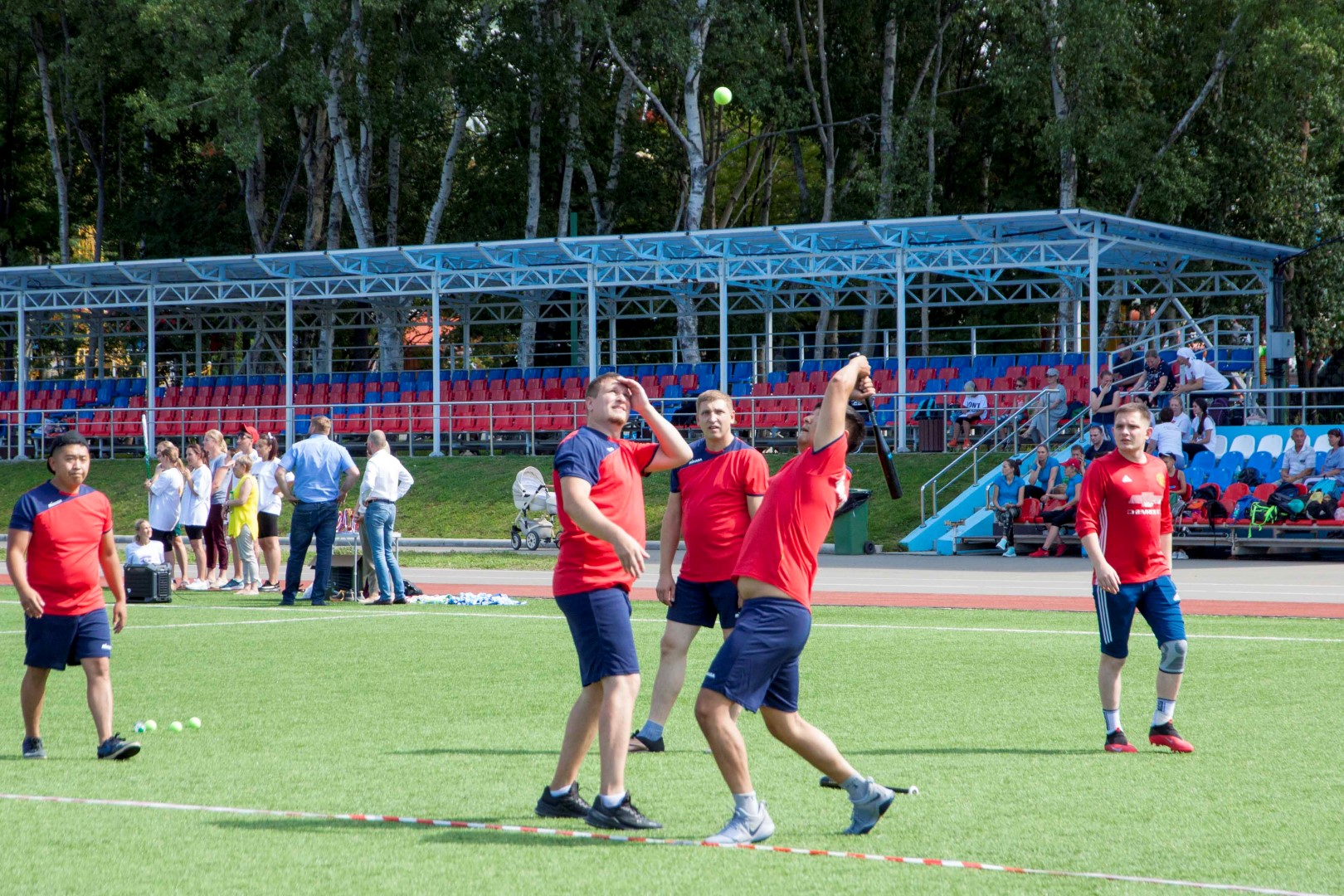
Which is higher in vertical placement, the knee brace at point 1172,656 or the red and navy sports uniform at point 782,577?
the red and navy sports uniform at point 782,577

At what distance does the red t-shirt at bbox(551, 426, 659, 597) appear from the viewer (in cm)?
635

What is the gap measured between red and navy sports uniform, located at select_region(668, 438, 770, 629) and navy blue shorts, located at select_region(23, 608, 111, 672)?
298 centimetres

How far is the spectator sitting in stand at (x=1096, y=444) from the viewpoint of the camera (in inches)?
875

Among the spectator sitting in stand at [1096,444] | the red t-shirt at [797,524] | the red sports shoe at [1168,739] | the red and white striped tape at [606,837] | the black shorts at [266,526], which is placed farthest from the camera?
the spectator sitting in stand at [1096,444]

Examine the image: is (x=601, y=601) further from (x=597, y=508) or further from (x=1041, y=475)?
(x=1041, y=475)

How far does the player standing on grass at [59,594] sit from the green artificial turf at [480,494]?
1795 centimetres

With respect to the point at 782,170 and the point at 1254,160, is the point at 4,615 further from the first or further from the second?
the point at 782,170

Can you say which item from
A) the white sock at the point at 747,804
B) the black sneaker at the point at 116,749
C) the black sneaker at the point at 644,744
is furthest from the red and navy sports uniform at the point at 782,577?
the black sneaker at the point at 116,749

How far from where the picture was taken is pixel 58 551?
8.12 metres

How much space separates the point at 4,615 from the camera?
52.3 ft

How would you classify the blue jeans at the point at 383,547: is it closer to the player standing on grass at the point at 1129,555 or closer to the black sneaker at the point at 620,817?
the player standing on grass at the point at 1129,555

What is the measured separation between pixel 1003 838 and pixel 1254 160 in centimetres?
3436

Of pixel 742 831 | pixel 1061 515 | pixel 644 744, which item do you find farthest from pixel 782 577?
pixel 1061 515

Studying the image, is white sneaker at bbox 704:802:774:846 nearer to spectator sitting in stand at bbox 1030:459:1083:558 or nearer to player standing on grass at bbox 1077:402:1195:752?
player standing on grass at bbox 1077:402:1195:752
